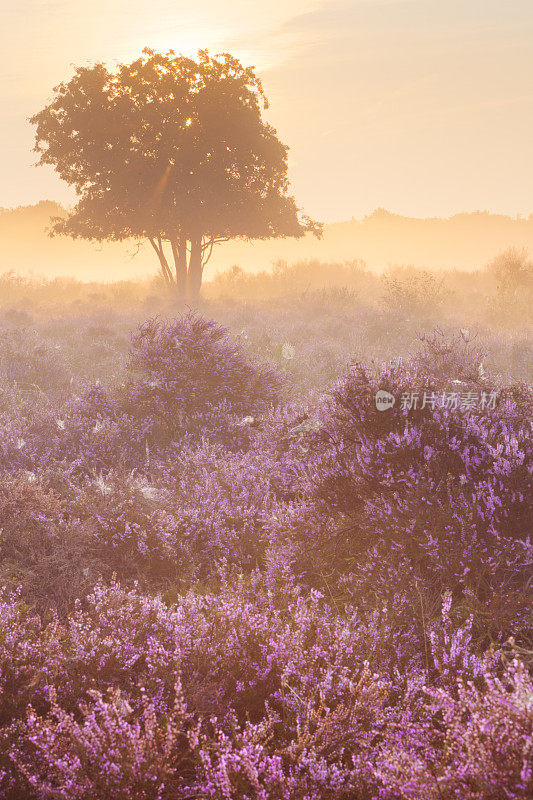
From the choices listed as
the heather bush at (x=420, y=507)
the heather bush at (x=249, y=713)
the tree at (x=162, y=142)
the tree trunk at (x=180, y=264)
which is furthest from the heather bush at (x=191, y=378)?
the tree trunk at (x=180, y=264)

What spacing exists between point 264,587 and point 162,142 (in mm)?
16641

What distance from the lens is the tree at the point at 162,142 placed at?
16.9m

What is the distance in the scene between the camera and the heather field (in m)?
1.77

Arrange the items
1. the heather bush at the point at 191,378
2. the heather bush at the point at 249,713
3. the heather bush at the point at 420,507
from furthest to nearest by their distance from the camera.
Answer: the heather bush at the point at 191,378 < the heather bush at the point at 420,507 < the heather bush at the point at 249,713

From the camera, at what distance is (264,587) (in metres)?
3.40

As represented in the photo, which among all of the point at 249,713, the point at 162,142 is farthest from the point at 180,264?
the point at 249,713

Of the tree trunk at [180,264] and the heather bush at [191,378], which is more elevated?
the tree trunk at [180,264]

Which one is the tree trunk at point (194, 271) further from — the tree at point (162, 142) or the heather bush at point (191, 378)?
the heather bush at point (191, 378)

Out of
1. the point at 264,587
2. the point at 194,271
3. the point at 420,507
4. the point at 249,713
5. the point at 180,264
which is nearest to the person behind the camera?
the point at 249,713

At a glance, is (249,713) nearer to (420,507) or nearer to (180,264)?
(420,507)

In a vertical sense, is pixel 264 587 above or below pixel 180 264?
below

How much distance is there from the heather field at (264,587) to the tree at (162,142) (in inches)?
448

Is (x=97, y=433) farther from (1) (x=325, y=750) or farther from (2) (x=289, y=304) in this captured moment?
(2) (x=289, y=304)

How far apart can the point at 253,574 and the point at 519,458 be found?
1.78 m
